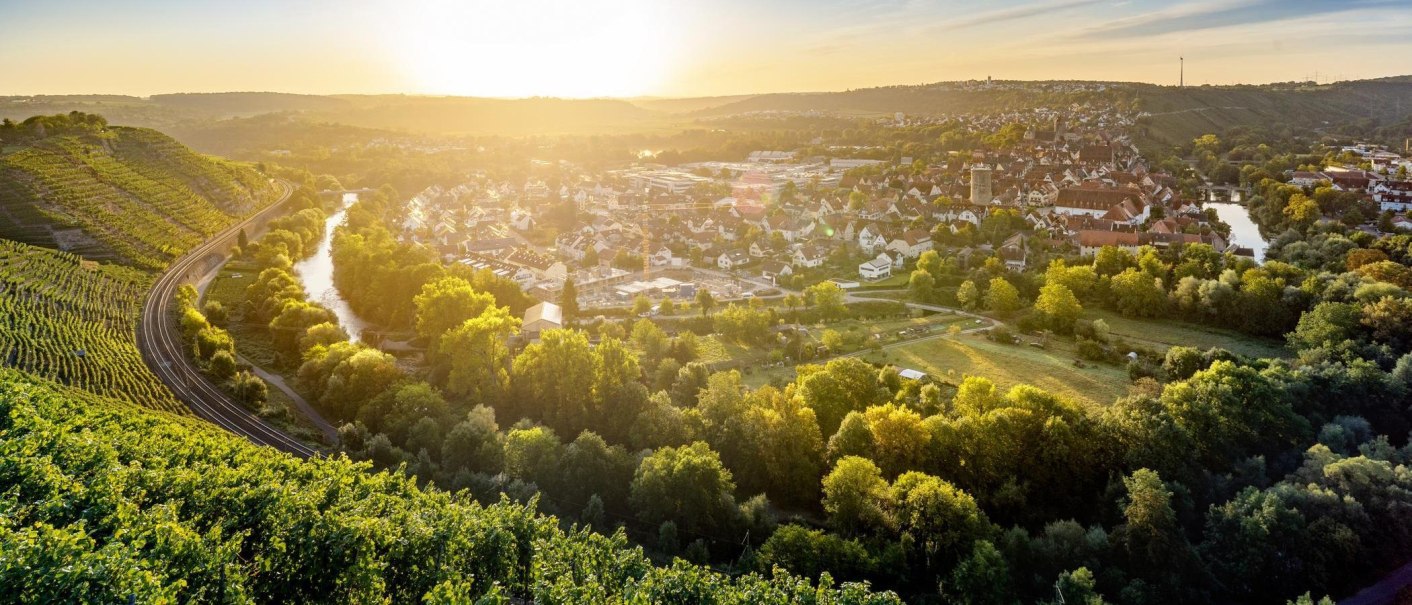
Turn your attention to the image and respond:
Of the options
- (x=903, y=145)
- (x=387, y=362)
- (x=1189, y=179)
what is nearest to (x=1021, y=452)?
(x=387, y=362)

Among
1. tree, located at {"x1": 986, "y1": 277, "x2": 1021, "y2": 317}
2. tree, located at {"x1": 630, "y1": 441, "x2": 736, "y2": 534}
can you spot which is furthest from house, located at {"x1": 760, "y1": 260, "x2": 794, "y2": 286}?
tree, located at {"x1": 630, "y1": 441, "x2": 736, "y2": 534}

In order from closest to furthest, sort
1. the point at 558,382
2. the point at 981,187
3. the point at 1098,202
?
the point at 558,382 < the point at 1098,202 < the point at 981,187

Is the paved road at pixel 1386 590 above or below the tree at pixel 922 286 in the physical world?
below

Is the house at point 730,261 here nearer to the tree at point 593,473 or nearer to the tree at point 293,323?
the tree at point 293,323

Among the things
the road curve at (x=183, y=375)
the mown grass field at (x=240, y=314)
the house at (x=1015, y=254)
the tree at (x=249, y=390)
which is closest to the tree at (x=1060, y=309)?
the house at (x=1015, y=254)

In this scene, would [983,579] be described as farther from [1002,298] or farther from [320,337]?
[320,337]

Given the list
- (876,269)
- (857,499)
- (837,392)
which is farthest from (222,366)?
(876,269)
